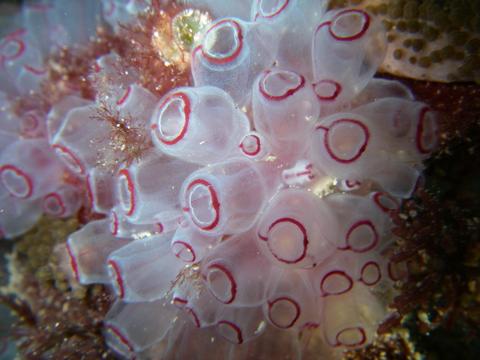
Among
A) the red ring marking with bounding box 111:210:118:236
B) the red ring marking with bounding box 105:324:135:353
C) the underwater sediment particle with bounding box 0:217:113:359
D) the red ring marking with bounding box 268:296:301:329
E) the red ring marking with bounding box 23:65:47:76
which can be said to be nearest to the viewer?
the red ring marking with bounding box 268:296:301:329

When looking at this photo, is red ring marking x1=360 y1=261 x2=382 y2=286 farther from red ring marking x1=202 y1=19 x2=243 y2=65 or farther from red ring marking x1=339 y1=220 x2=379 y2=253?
red ring marking x1=202 y1=19 x2=243 y2=65

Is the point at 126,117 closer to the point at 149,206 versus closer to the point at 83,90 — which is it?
the point at 149,206

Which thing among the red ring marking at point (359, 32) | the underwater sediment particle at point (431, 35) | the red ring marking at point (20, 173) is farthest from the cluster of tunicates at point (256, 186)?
the red ring marking at point (20, 173)

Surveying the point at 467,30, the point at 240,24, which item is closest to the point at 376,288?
the point at 467,30

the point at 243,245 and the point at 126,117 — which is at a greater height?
the point at 126,117

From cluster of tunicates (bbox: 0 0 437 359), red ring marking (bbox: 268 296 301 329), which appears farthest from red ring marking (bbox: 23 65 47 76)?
red ring marking (bbox: 268 296 301 329)

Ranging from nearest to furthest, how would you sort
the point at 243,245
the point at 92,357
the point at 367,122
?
the point at 367,122
the point at 243,245
the point at 92,357
